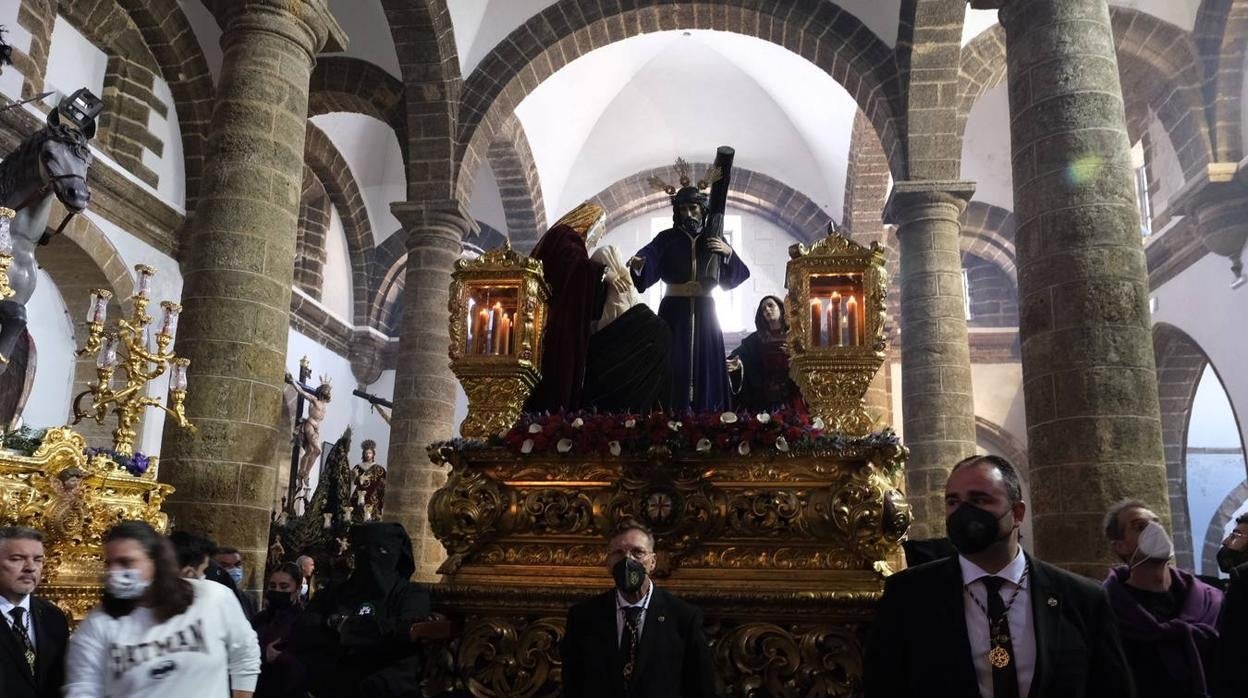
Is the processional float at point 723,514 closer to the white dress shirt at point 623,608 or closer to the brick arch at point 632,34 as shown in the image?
the white dress shirt at point 623,608

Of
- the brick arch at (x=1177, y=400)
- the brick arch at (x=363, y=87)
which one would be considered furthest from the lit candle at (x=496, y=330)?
the brick arch at (x=1177, y=400)

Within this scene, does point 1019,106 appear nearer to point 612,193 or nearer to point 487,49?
point 487,49

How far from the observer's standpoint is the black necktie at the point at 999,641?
231 centimetres

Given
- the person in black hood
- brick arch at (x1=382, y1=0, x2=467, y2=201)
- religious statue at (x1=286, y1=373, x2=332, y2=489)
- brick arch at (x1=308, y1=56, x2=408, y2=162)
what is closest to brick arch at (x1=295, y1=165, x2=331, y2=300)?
religious statue at (x1=286, y1=373, x2=332, y2=489)

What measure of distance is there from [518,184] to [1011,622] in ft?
52.4

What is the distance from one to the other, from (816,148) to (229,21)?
42.4ft

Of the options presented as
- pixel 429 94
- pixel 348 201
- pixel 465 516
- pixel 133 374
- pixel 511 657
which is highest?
pixel 348 201

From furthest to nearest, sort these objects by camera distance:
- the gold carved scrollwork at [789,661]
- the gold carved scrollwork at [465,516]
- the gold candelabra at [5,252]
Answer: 1. the gold candelabra at [5,252]
2. the gold carved scrollwork at [465,516]
3. the gold carved scrollwork at [789,661]

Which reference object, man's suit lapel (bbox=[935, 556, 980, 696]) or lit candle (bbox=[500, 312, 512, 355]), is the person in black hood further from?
man's suit lapel (bbox=[935, 556, 980, 696])

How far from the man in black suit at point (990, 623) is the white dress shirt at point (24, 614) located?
2.75 metres

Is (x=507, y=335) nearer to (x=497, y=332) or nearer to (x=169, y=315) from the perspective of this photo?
(x=497, y=332)

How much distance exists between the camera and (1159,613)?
3568 millimetres

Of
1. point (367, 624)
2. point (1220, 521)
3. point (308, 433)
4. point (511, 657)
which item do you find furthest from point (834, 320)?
point (1220, 521)

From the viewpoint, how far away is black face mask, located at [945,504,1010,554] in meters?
2.39
